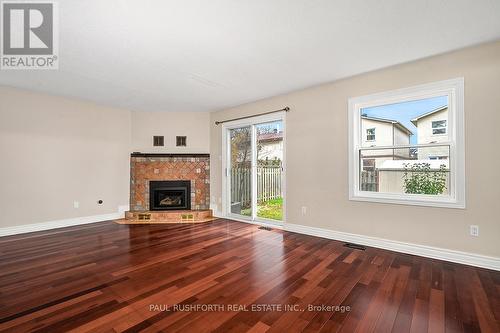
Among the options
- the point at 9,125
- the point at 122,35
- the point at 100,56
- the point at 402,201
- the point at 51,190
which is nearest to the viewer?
the point at 122,35

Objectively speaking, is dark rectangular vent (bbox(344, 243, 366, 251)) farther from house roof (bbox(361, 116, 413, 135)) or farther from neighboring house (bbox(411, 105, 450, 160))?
house roof (bbox(361, 116, 413, 135))

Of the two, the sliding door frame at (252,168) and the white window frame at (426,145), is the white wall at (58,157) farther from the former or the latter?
the white window frame at (426,145)

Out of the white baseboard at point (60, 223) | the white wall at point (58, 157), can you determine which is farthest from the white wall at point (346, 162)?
the white baseboard at point (60, 223)

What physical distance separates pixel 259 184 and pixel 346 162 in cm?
187

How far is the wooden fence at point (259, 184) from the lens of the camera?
15.2ft

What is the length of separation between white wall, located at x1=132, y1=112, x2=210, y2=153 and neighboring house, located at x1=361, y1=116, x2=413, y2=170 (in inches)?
138

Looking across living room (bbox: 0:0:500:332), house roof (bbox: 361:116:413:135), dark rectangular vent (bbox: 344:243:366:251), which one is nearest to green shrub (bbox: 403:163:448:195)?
living room (bbox: 0:0:500:332)

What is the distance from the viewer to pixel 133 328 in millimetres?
1591

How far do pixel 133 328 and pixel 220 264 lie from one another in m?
1.18

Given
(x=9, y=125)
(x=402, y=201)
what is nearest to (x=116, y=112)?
(x=9, y=125)

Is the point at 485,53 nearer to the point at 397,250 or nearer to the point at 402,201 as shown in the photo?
the point at 402,201

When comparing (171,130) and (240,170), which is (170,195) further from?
(240,170)
